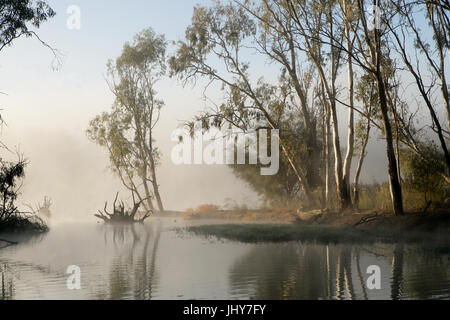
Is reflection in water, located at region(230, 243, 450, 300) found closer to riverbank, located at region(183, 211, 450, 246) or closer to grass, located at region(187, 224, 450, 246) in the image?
grass, located at region(187, 224, 450, 246)

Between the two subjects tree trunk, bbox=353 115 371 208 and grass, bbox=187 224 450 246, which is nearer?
grass, bbox=187 224 450 246

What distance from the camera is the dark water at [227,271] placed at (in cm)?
720

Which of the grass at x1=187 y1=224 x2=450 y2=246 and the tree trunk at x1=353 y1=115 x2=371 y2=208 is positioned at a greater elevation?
the tree trunk at x1=353 y1=115 x2=371 y2=208

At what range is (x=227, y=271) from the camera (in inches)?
361

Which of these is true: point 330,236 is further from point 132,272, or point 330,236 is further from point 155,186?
point 155,186

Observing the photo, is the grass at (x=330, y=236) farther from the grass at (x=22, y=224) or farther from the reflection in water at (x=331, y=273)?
the grass at (x=22, y=224)

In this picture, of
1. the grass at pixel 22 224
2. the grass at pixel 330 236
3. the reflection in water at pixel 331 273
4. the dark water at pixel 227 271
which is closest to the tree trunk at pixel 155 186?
the grass at pixel 22 224

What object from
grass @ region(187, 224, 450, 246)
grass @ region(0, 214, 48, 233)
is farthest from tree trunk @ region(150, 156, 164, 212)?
grass @ region(187, 224, 450, 246)

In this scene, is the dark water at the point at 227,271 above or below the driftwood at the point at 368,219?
below

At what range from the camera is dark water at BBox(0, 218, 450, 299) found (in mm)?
7195

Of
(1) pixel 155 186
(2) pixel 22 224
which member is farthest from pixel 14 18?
(1) pixel 155 186

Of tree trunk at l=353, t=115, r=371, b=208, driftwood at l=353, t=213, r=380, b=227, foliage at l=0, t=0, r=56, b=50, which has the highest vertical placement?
foliage at l=0, t=0, r=56, b=50

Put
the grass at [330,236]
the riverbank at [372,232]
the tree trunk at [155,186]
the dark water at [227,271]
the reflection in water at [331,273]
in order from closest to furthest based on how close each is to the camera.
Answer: the reflection in water at [331,273] < the dark water at [227,271] < the grass at [330,236] < the riverbank at [372,232] < the tree trunk at [155,186]

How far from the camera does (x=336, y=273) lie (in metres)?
8.66
